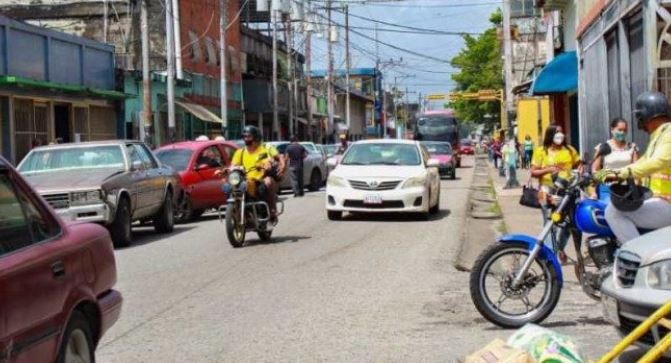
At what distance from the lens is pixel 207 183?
1858cm

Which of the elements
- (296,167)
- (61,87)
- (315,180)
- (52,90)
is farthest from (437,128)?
(52,90)

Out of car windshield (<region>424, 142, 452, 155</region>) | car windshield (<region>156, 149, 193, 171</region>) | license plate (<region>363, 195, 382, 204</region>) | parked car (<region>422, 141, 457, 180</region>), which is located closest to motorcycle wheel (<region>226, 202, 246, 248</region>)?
license plate (<region>363, 195, 382, 204</region>)

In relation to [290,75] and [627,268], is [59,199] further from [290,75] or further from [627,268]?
[290,75]

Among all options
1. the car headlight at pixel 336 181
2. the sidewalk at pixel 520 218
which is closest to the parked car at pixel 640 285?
the sidewalk at pixel 520 218

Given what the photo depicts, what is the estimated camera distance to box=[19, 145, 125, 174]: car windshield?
14680 mm

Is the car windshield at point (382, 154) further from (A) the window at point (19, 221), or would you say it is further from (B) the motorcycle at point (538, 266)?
(A) the window at point (19, 221)

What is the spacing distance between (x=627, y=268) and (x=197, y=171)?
13.6 m

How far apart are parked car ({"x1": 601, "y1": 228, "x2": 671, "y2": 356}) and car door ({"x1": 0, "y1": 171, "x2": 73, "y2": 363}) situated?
121 inches

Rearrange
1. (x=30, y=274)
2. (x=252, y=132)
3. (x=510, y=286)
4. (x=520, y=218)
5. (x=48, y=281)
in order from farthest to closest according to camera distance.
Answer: (x=520, y=218)
(x=252, y=132)
(x=510, y=286)
(x=48, y=281)
(x=30, y=274)

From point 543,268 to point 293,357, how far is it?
2150mm

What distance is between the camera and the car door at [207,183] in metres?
18.4

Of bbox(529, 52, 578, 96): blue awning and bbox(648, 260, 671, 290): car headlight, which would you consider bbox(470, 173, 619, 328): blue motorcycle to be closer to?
bbox(648, 260, 671, 290): car headlight

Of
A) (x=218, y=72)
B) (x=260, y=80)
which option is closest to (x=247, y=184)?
(x=218, y=72)

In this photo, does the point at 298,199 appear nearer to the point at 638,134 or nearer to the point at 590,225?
the point at 638,134
